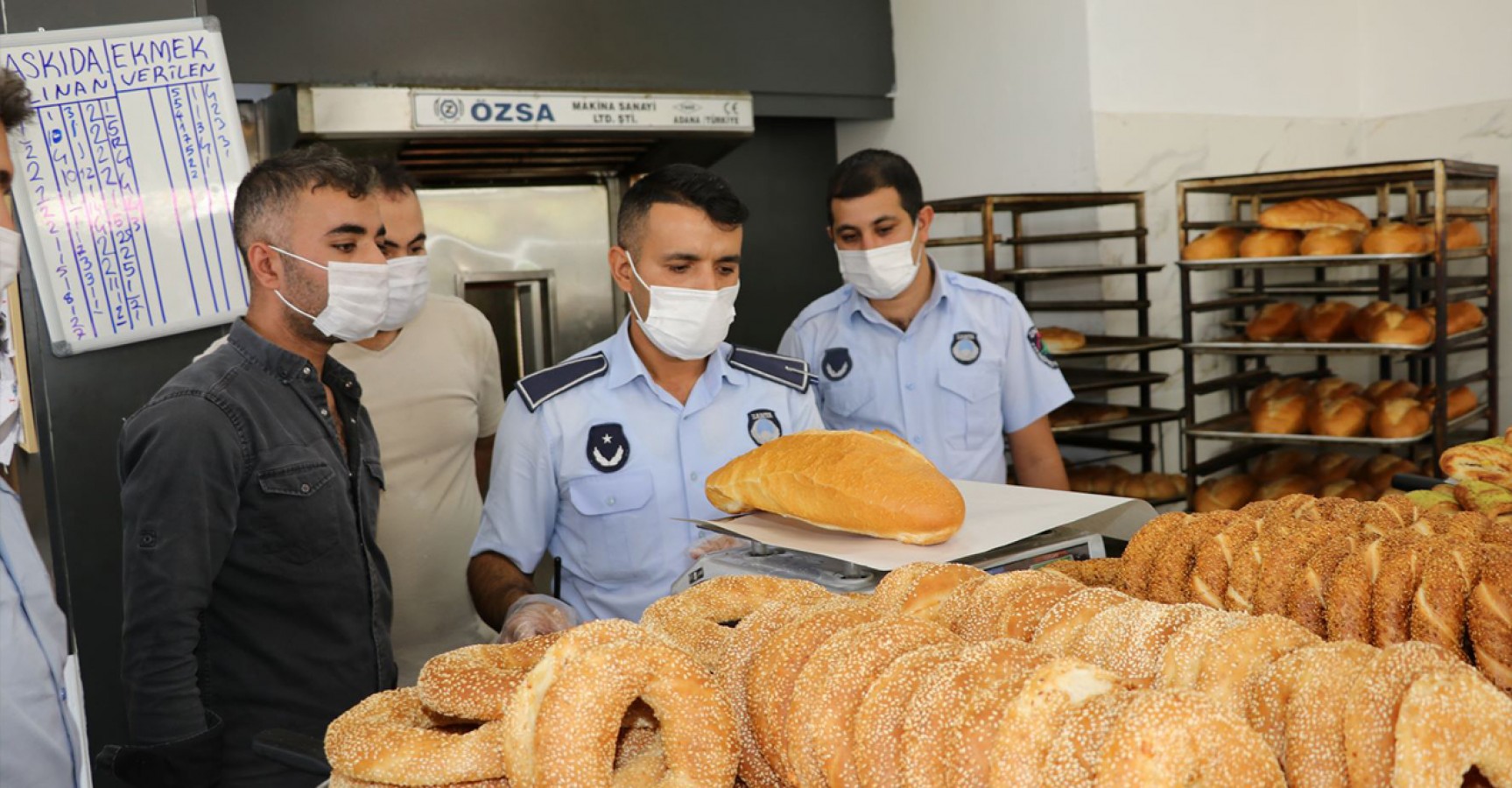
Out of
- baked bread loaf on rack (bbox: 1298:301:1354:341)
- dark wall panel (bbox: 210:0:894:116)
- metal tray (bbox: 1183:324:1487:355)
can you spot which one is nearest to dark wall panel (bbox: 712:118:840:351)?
dark wall panel (bbox: 210:0:894:116)

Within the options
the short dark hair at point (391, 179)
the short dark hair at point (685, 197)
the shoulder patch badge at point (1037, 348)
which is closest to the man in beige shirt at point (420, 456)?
the short dark hair at point (391, 179)

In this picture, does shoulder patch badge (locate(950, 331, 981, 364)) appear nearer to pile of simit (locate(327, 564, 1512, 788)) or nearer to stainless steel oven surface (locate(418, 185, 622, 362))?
stainless steel oven surface (locate(418, 185, 622, 362))

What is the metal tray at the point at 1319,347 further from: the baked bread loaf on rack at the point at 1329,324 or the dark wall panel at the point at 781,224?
the dark wall panel at the point at 781,224

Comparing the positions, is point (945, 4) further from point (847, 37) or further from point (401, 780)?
point (401, 780)

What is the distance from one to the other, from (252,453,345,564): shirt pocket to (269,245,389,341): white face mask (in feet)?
1.06

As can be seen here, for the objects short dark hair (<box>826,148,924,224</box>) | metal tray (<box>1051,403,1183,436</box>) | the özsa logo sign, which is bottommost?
metal tray (<box>1051,403,1183,436</box>)

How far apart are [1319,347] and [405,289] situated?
116 inches

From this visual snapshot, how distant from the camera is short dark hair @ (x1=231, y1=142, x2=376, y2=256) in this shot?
233 cm

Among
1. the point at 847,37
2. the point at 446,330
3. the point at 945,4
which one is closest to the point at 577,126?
the point at 446,330

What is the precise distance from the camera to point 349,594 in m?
2.20

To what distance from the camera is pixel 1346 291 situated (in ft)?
14.7

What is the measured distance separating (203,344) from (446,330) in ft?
2.33

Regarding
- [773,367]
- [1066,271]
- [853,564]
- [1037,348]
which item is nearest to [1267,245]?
[1066,271]

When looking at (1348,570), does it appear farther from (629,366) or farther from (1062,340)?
(1062,340)
